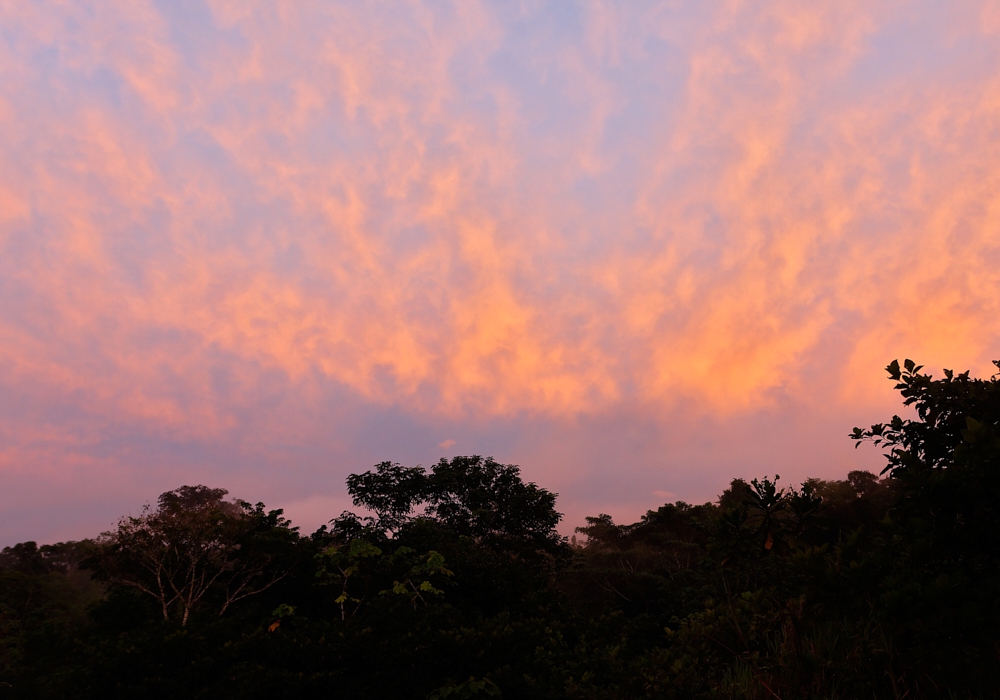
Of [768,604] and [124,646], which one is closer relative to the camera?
[768,604]

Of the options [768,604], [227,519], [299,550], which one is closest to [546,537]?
Answer: [299,550]

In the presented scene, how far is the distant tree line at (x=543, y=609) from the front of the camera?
5535mm

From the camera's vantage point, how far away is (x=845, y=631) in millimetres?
6180

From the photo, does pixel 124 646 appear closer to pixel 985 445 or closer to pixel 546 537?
pixel 985 445

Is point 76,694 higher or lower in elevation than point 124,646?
lower

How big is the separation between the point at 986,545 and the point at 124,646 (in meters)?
14.9

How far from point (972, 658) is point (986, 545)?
1.32m

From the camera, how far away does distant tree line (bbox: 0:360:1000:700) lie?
5.54 meters

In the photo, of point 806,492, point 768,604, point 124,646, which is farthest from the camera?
point 124,646

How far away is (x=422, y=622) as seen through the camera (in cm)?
1093

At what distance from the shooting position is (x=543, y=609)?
15.5 meters

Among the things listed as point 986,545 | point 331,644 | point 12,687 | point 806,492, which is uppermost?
point 806,492

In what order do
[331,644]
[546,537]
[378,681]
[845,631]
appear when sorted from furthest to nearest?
[546,537]
[331,644]
[378,681]
[845,631]

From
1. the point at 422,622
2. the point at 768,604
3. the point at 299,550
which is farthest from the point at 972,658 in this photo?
the point at 299,550
